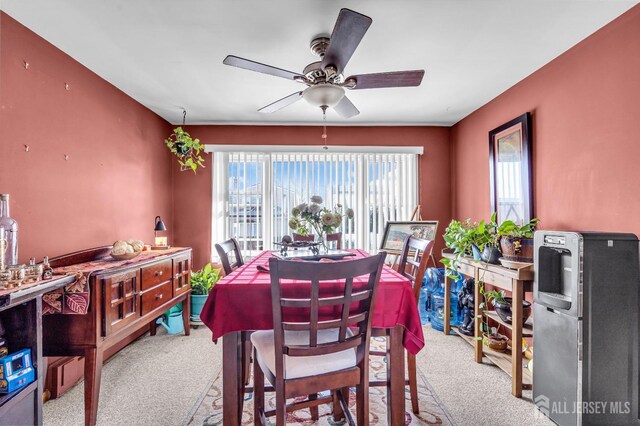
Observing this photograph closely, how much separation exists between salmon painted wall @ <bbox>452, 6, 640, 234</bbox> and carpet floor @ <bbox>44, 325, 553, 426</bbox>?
1.36m

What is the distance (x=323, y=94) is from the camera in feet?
6.62

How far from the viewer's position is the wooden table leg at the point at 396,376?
1582mm

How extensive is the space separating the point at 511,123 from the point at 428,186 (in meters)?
1.45

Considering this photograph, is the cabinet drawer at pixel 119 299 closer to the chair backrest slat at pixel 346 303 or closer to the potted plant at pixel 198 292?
the potted plant at pixel 198 292

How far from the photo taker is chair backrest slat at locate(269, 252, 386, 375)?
1.21 meters

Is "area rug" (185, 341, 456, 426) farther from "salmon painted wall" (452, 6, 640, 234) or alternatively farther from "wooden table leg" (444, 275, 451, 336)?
"salmon painted wall" (452, 6, 640, 234)

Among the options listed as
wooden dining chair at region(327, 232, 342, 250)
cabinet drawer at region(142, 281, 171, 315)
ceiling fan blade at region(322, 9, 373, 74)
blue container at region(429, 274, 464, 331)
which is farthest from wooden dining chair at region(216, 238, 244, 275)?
blue container at region(429, 274, 464, 331)

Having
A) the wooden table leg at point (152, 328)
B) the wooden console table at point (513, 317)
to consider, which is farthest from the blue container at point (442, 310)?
the wooden table leg at point (152, 328)

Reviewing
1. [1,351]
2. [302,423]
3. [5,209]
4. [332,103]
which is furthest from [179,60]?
[302,423]

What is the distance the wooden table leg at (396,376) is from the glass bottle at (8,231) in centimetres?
211

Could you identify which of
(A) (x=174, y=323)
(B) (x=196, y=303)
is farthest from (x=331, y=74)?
(A) (x=174, y=323)

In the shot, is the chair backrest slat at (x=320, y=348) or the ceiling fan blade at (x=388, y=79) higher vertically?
the ceiling fan blade at (x=388, y=79)

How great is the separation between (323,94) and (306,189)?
2259 millimetres

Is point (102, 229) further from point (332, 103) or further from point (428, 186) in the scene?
point (428, 186)
